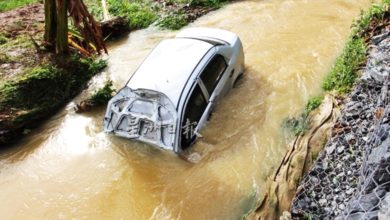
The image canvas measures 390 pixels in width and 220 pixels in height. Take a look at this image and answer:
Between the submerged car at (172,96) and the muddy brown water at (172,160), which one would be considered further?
the submerged car at (172,96)

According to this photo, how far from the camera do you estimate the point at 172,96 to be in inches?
292

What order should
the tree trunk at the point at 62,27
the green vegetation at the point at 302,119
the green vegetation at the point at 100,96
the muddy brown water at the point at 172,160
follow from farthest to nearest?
1. the tree trunk at the point at 62,27
2. the green vegetation at the point at 100,96
3. the green vegetation at the point at 302,119
4. the muddy brown water at the point at 172,160

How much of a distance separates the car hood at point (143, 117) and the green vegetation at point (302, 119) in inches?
98.1

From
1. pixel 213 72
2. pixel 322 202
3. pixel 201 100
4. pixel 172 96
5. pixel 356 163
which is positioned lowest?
pixel 322 202

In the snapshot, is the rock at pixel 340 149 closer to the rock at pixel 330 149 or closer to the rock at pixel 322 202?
the rock at pixel 330 149

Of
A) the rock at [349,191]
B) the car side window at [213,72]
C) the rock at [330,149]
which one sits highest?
A: the car side window at [213,72]

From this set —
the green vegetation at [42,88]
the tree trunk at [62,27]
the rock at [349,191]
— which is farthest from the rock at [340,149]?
the tree trunk at [62,27]

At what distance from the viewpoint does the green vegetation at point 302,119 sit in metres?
8.02

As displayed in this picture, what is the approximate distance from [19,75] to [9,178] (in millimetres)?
2801

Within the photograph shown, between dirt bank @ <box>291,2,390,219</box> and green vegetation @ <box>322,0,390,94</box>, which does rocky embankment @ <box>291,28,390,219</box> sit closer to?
dirt bank @ <box>291,2,390,219</box>

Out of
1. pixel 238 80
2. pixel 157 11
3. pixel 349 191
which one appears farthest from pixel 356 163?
pixel 157 11

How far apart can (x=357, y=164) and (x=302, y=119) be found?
95.8 inches

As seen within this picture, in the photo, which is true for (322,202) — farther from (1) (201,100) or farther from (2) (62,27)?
(2) (62,27)

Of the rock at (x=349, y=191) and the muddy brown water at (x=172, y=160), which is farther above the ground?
the rock at (x=349, y=191)
